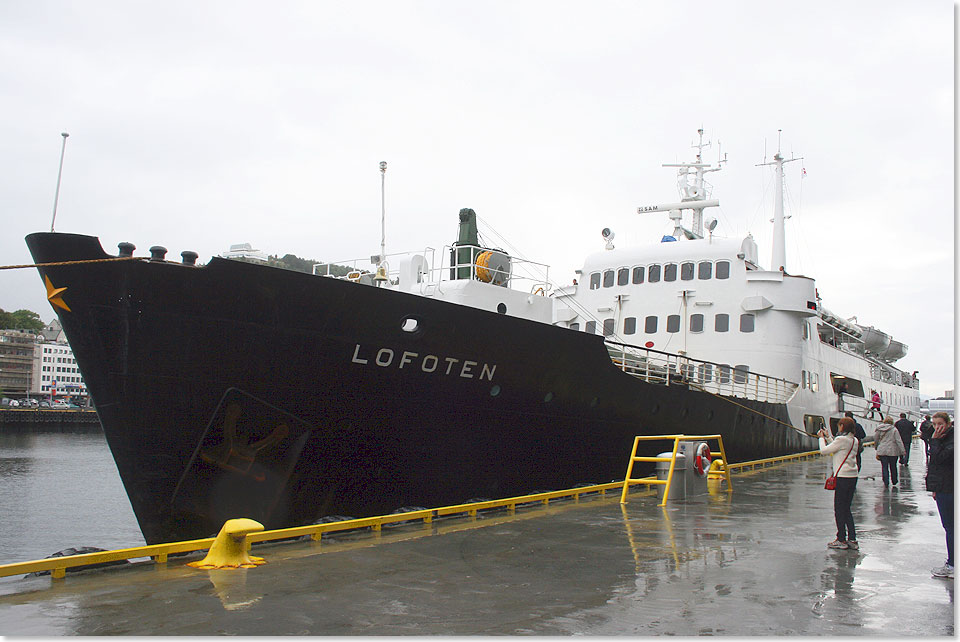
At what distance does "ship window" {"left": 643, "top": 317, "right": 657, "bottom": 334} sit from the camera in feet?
61.5

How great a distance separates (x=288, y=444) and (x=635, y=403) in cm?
691

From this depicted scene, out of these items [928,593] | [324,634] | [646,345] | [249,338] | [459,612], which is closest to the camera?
[324,634]

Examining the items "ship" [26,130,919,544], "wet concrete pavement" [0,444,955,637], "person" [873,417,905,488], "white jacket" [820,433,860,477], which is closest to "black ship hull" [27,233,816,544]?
"ship" [26,130,919,544]

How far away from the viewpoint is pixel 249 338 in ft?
26.2

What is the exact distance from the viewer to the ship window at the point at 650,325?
1875cm

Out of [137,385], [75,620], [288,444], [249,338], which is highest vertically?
[249,338]

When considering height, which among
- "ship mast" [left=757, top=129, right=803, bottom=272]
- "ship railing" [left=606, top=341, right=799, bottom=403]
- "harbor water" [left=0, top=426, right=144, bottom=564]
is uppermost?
"ship mast" [left=757, top=129, right=803, bottom=272]

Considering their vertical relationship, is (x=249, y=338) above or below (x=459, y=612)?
above

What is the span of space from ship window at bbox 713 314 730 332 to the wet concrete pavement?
9535 millimetres

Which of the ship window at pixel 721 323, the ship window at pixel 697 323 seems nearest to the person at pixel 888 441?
the ship window at pixel 721 323

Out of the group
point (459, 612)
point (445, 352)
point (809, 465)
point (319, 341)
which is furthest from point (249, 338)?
point (809, 465)

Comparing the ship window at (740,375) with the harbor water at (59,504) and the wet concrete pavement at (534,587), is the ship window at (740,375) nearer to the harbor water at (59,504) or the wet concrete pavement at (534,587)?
the wet concrete pavement at (534,587)

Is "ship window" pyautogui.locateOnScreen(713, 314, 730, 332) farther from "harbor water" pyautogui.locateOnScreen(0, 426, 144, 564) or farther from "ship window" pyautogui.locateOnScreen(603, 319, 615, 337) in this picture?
"harbor water" pyautogui.locateOnScreen(0, 426, 144, 564)

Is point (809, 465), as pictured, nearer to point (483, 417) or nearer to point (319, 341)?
point (483, 417)
